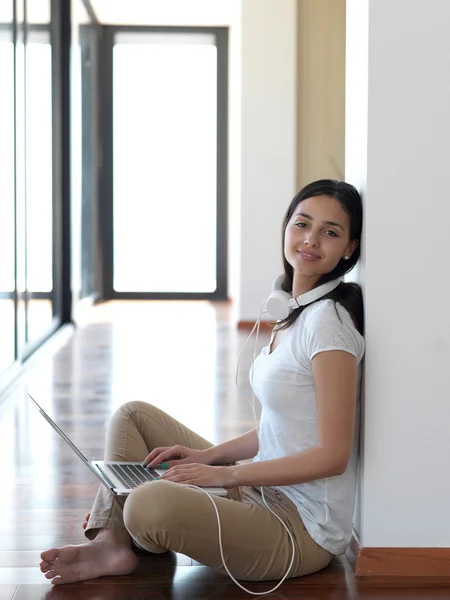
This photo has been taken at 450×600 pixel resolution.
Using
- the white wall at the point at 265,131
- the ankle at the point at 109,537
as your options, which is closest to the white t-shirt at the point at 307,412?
the ankle at the point at 109,537

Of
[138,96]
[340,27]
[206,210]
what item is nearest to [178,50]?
[138,96]

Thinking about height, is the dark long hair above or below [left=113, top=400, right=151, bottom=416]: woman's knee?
above

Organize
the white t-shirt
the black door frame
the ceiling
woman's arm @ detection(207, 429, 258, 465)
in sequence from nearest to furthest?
the white t-shirt → woman's arm @ detection(207, 429, 258, 465) → the ceiling → the black door frame

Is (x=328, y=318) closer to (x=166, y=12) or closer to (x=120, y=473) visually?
(x=120, y=473)

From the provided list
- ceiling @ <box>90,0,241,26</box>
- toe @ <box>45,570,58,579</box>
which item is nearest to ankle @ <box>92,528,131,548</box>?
toe @ <box>45,570,58,579</box>

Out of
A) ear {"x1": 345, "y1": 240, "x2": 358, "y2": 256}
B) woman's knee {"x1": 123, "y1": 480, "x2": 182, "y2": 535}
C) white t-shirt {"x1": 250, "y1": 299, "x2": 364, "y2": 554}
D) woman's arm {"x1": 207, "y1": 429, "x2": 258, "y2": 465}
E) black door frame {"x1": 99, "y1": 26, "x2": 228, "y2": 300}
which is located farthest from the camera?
black door frame {"x1": 99, "y1": 26, "x2": 228, "y2": 300}

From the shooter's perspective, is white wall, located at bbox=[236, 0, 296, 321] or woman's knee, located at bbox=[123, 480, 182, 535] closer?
woman's knee, located at bbox=[123, 480, 182, 535]

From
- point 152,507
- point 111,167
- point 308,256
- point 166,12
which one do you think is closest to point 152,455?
point 152,507

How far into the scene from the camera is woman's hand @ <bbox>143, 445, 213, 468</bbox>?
205cm

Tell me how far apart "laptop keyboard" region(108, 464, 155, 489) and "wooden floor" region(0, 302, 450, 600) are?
234 mm

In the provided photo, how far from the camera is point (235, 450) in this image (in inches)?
84.8

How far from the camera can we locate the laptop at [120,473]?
1.87 meters

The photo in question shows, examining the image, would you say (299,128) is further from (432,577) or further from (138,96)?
(432,577)

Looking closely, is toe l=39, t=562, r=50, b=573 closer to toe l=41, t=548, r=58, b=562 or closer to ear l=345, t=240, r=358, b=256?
toe l=41, t=548, r=58, b=562
